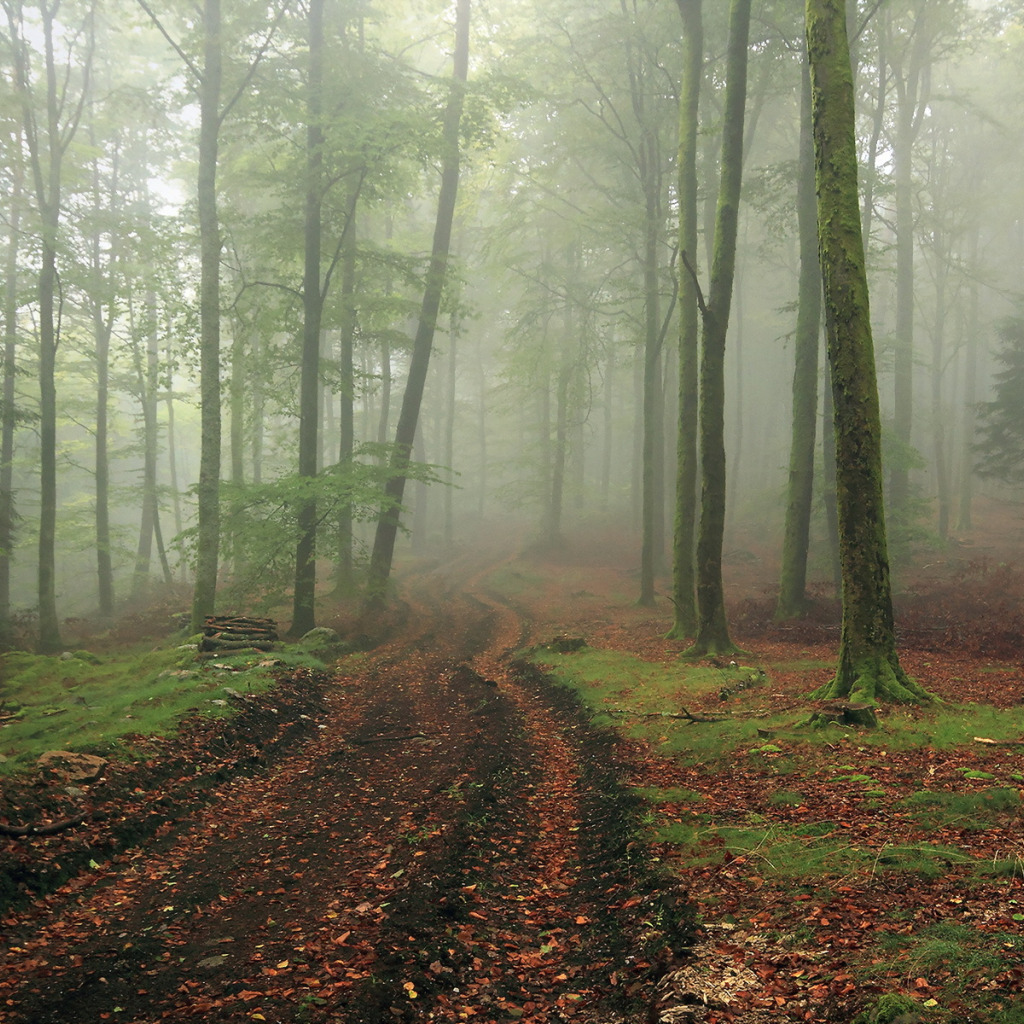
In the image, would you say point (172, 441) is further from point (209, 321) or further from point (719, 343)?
point (719, 343)

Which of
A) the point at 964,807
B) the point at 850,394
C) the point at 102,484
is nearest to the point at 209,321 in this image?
the point at 102,484

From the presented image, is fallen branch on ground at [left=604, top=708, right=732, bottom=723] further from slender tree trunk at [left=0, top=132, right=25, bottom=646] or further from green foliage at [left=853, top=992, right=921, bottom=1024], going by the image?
slender tree trunk at [left=0, top=132, right=25, bottom=646]

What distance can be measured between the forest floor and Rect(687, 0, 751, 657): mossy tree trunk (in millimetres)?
2651

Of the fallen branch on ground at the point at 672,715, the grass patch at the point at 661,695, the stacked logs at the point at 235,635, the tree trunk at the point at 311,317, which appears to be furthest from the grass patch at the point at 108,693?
the fallen branch on ground at the point at 672,715

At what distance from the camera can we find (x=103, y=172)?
26.1 meters

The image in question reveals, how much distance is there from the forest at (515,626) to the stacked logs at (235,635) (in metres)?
0.09

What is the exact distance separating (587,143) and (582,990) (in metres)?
22.9

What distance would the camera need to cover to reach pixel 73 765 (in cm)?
681

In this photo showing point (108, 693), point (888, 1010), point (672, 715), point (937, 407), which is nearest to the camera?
point (888, 1010)

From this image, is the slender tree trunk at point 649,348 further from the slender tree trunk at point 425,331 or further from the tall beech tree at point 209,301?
the tall beech tree at point 209,301

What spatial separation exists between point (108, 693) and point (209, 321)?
313 inches

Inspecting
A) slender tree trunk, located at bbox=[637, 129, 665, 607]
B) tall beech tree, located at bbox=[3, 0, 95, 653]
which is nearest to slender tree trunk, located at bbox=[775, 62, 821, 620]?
slender tree trunk, located at bbox=[637, 129, 665, 607]

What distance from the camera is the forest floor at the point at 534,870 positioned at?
375cm

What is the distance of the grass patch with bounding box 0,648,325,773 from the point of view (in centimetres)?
771
